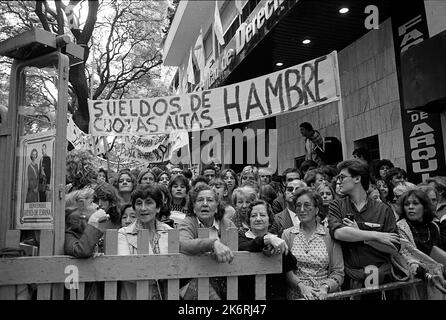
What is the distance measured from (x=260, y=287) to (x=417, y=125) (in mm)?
5834

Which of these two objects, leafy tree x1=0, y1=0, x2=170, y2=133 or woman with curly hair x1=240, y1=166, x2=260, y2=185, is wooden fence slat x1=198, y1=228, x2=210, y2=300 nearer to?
leafy tree x1=0, y1=0, x2=170, y2=133

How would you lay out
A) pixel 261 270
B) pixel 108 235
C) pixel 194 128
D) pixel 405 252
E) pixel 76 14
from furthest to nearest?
pixel 194 128 → pixel 405 252 → pixel 261 270 → pixel 108 235 → pixel 76 14

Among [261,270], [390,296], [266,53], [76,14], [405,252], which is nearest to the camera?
[76,14]

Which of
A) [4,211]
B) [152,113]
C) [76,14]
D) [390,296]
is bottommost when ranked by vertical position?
[390,296]

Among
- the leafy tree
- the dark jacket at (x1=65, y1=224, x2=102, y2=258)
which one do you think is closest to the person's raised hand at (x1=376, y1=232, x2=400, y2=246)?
the dark jacket at (x1=65, y1=224, x2=102, y2=258)

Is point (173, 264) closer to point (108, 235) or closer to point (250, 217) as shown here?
point (108, 235)

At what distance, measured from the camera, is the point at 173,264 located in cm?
227

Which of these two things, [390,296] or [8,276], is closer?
[8,276]

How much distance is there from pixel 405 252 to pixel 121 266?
2.22 m

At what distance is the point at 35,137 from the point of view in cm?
236

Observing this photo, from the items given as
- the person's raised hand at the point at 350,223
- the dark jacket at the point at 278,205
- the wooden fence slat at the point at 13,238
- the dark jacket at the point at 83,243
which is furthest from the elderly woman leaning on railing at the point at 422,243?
the wooden fence slat at the point at 13,238

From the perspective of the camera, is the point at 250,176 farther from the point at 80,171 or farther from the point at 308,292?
the point at 308,292
